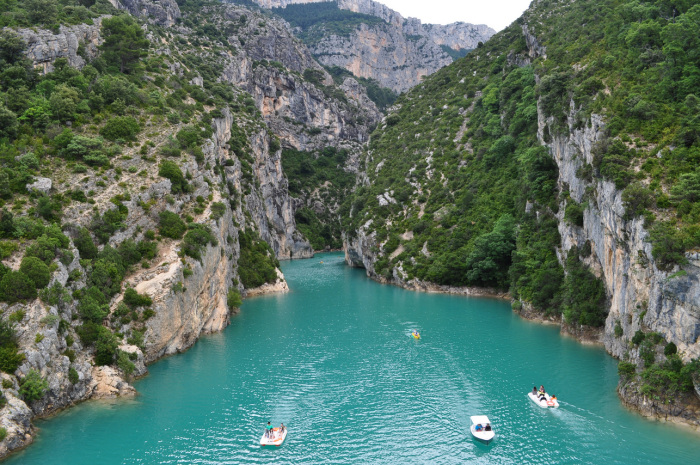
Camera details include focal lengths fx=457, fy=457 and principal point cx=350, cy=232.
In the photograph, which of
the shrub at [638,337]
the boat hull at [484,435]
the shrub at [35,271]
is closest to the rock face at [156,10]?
the shrub at [35,271]

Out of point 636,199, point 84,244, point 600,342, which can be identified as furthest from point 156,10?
point 600,342

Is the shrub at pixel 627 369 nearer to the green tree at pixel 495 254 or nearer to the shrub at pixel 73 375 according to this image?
the green tree at pixel 495 254

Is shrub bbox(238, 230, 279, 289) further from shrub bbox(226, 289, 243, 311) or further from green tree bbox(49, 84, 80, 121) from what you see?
green tree bbox(49, 84, 80, 121)

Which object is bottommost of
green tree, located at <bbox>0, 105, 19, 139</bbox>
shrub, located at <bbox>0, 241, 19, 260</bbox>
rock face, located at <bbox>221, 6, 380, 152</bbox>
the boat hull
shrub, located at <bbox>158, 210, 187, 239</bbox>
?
the boat hull

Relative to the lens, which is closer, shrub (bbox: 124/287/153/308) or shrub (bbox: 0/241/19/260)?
shrub (bbox: 0/241/19/260)

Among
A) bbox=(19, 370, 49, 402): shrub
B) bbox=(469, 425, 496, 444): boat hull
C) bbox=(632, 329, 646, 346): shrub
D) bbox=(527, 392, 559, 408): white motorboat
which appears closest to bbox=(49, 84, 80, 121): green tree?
bbox=(19, 370, 49, 402): shrub

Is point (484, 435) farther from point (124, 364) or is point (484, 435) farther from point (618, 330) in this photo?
point (124, 364)
